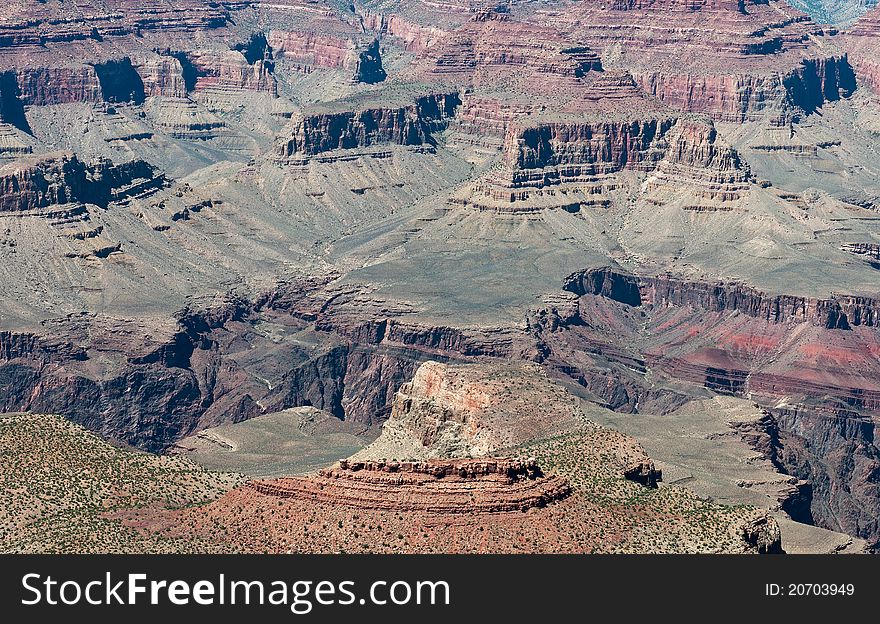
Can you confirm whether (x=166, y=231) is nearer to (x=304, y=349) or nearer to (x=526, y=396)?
(x=304, y=349)

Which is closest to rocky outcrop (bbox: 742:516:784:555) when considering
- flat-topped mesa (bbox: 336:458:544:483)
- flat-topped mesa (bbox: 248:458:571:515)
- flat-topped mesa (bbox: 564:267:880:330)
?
flat-topped mesa (bbox: 248:458:571:515)

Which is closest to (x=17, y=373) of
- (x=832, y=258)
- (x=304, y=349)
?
(x=304, y=349)

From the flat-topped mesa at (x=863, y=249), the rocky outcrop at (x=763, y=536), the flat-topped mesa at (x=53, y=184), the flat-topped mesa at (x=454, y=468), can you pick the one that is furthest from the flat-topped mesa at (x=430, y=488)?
the flat-topped mesa at (x=863, y=249)

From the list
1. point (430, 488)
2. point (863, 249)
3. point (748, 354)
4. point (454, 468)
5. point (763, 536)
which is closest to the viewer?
point (430, 488)

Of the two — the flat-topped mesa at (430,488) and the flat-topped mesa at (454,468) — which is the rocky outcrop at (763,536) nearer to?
the flat-topped mesa at (430,488)

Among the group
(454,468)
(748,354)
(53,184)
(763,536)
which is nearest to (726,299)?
A: (748,354)

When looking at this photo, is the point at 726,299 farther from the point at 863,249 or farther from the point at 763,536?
the point at 763,536

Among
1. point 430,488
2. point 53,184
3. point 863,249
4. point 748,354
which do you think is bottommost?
point 748,354
